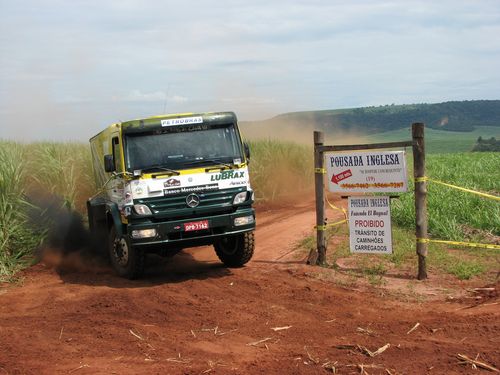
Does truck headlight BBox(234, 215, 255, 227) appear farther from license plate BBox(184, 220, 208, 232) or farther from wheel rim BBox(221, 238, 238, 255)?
wheel rim BBox(221, 238, 238, 255)

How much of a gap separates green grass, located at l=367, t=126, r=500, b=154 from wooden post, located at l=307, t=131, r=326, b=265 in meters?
46.0

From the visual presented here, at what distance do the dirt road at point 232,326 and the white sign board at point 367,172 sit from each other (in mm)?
1555

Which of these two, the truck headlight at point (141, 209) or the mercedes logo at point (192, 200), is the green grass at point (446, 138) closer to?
the mercedes logo at point (192, 200)

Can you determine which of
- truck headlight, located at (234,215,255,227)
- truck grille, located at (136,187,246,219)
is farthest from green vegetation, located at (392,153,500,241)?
truck grille, located at (136,187,246,219)

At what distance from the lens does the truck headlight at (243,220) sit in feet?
32.1

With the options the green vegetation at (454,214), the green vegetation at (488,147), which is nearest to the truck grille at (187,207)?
the green vegetation at (454,214)

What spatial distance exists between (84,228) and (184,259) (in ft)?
8.54

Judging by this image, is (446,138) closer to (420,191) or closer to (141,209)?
(420,191)

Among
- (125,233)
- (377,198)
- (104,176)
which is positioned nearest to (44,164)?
(104,176)

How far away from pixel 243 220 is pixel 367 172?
213cm

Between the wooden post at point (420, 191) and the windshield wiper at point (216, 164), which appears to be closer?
the wooden post at point (420, 191)

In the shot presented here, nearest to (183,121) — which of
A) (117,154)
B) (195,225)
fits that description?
(117,154)

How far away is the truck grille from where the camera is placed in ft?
31.2

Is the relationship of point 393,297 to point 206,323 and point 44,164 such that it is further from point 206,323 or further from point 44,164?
point 44,164
